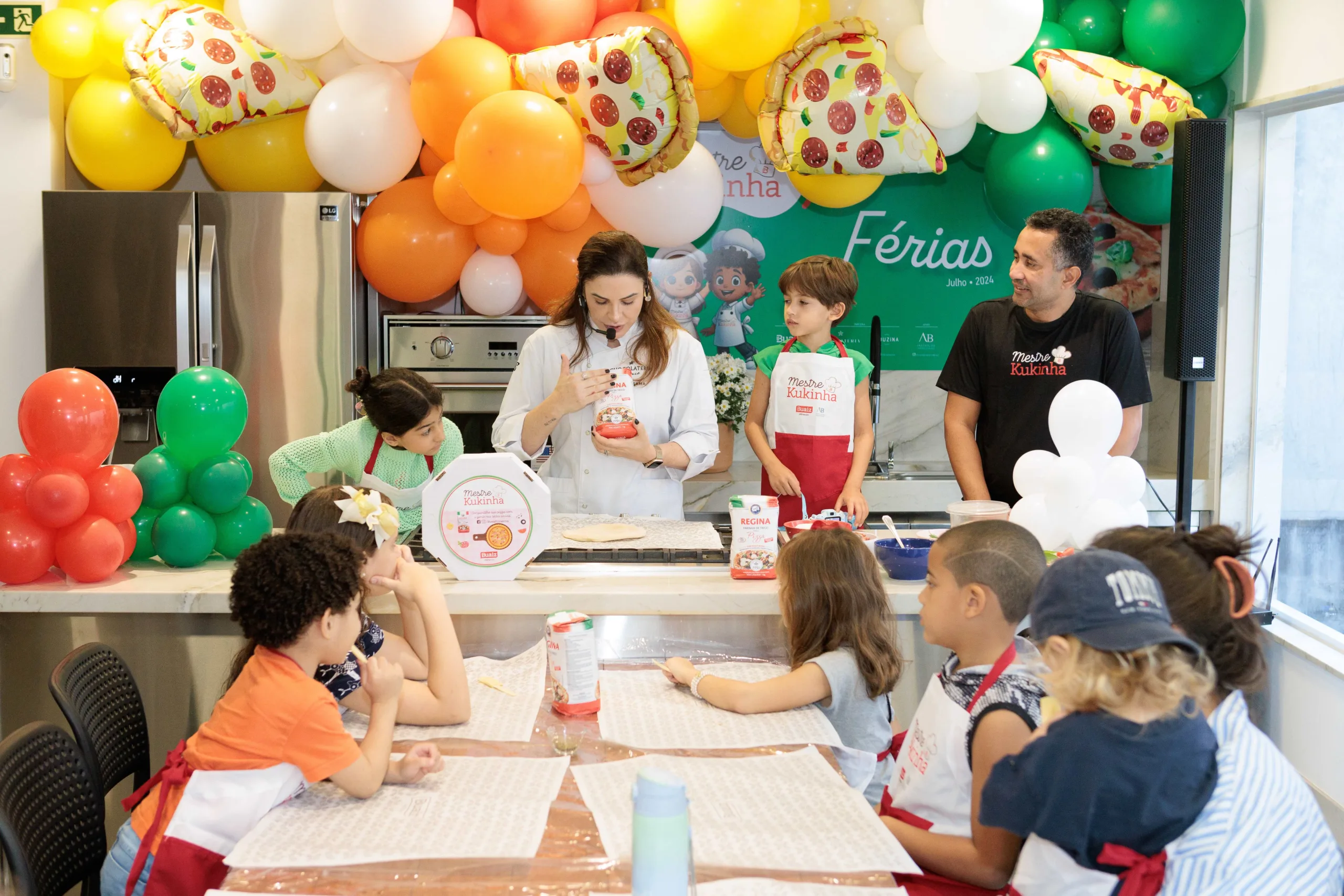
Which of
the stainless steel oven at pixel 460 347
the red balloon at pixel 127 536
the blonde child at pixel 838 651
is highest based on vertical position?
the stainless steel oven at pixel 460 347

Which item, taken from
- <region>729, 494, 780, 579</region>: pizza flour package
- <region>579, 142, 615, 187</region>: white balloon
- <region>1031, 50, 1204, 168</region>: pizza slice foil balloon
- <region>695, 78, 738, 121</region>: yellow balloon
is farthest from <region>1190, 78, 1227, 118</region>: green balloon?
<region>729, 494, 780, 579</region>: pizza flour package

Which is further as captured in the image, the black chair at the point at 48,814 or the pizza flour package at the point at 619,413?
the pizza flour package at the point at 619,413

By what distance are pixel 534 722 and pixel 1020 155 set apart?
338cm

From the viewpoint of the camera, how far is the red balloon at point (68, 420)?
233 cm

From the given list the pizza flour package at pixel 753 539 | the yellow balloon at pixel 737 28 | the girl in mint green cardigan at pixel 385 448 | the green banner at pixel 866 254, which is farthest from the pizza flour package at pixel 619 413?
the green banner at pixel 866 254

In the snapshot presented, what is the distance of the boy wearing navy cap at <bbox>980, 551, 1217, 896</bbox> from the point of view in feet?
3.99

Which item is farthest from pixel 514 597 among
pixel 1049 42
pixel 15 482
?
pixel 1049 42

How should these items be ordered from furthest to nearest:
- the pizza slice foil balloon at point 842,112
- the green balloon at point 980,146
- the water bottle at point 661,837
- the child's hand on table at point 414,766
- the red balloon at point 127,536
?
the green balloon at point 980,146, the pizza slice foil balloon at point 842,112, the red balloon at point 127,536, the child's hand on table at point 414,766, the water bottle at point 661,837

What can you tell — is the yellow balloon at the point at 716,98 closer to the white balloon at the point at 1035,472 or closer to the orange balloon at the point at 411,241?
the orange balloon at the point at 411,241

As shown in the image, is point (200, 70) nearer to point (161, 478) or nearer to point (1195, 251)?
point (161, 478)

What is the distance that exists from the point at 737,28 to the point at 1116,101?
1430mm

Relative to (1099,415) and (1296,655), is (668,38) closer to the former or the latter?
(1099,415)

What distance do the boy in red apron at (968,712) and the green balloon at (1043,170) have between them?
293 cm

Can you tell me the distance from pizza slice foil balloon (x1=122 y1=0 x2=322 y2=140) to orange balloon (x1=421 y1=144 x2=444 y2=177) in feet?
1.69
